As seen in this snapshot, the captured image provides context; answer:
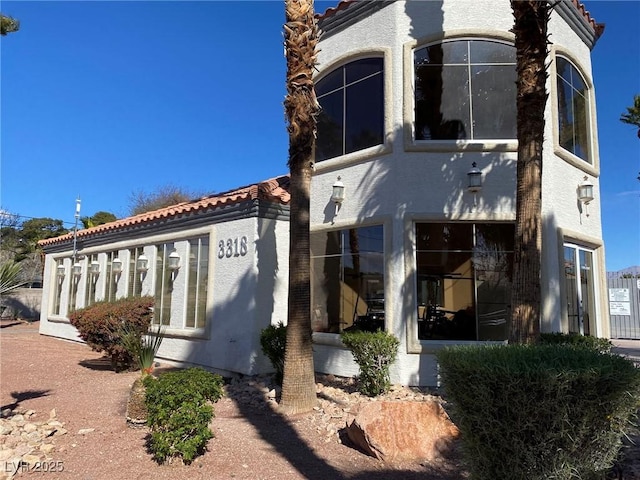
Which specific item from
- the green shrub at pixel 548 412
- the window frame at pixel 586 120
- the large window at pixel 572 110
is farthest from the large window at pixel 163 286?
the green shrub at pixel 548 412

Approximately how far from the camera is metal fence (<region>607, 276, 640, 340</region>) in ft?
65.9

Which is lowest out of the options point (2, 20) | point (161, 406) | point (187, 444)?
point (187, 444)

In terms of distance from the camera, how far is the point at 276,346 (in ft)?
29.9

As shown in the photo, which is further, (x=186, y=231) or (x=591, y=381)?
(x=186, y=231)

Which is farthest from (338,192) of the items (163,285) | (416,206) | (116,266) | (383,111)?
(116,266)

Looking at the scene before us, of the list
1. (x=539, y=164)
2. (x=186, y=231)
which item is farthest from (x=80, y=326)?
(x=539, y=164)

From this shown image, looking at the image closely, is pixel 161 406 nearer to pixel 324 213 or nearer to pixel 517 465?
pixel 517 465

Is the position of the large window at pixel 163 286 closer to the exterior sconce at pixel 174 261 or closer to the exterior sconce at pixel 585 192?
the exterior sconce at pixel 174 261

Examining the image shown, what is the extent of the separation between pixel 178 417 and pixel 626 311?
21.0m

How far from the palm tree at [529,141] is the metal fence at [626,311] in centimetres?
1716

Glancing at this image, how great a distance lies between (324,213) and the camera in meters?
10.6

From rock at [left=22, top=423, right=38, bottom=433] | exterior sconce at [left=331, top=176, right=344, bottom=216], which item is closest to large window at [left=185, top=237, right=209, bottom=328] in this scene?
exterior sconce at [left=331, top=176, right=344, bottom=216]

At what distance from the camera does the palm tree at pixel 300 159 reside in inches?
303

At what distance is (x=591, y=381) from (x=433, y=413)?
3106 millimetres
